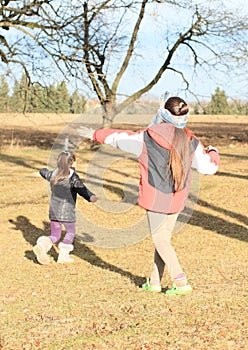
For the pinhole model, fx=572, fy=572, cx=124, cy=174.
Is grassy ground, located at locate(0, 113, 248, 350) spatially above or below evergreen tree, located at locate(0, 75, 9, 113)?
below

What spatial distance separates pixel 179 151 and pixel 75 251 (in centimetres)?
362

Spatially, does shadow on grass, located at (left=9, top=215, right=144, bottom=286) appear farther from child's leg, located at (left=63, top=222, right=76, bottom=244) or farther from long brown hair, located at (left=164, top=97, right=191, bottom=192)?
long brown hair, located at (left=164, top=97, right=191, bottom=192)

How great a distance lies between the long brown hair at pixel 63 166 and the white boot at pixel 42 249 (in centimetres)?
76

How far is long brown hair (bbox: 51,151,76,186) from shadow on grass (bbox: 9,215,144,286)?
120 centimetres

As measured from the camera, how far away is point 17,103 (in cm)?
1700

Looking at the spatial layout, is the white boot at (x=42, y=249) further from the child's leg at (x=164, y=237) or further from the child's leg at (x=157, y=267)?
the child's leg at (x=164, y=237)

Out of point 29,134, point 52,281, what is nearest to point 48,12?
point 52,281

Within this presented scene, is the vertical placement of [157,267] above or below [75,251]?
above

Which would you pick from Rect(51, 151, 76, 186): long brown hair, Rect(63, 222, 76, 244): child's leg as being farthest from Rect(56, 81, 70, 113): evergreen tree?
Rect(63, 222, 76, 244): child's leg

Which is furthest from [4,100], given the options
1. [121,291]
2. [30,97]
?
[121,291]

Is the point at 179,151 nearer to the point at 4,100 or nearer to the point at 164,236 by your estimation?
the point at 164,236

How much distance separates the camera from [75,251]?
851 cm

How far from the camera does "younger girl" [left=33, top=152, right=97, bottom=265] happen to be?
7.39 metres

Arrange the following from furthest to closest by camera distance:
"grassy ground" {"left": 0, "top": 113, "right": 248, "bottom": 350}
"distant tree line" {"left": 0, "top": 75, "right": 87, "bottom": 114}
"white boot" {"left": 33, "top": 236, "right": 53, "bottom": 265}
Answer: "distant tree line" {"left": 0, "top": 75, "right": 87, "bottom": 114} → "white boot" {"left": 33, "top": 236, "right": 53, "bottom": 265} → "grassy ground" {"left": 0, "top": 113, "right": 248, "bottom": 350}
